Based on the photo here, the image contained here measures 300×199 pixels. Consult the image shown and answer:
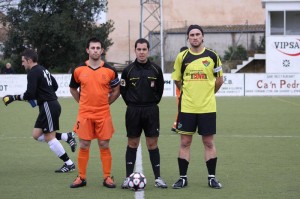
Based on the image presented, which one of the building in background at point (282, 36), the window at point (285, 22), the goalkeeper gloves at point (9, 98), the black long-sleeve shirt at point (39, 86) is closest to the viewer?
the goalkeeper gloves at point (9, 98)

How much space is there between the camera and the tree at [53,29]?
154 feet

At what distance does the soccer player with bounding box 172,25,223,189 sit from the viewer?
8.84 metres

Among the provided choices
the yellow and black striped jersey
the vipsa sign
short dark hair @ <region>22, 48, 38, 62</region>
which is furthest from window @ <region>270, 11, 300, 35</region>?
the yellow and black striped jersey

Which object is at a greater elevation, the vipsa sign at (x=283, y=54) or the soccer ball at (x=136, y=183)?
the vipsa sign at (x=283, y=54)

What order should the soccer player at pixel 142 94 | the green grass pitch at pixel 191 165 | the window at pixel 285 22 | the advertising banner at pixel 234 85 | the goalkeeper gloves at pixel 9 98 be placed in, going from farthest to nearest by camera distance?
the window at pixel 285 22 → the advertising banner at pixel 234 85 → the goalkeeper gloves at pixel 9 98 → the soccer player at pixel 142 94 → the green grass pitch at pixel 191 165

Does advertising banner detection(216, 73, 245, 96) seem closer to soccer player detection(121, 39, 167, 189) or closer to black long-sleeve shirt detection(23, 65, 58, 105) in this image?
black long-sleeve shirt detection(23, 65, 58, 105)

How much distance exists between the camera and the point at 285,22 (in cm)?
4347

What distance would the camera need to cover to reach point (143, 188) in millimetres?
8773

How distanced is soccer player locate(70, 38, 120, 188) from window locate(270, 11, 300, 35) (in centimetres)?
3553

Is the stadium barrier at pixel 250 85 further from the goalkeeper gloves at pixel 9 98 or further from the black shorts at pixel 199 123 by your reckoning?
the black shorts at pixel 199 123

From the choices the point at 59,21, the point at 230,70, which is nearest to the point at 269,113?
the point at 230,70

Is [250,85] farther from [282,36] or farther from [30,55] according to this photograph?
[30,55]

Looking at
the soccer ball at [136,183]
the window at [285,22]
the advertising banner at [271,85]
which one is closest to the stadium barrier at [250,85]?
the advertising banner at [271,85]

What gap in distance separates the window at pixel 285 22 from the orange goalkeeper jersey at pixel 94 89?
3552cm
